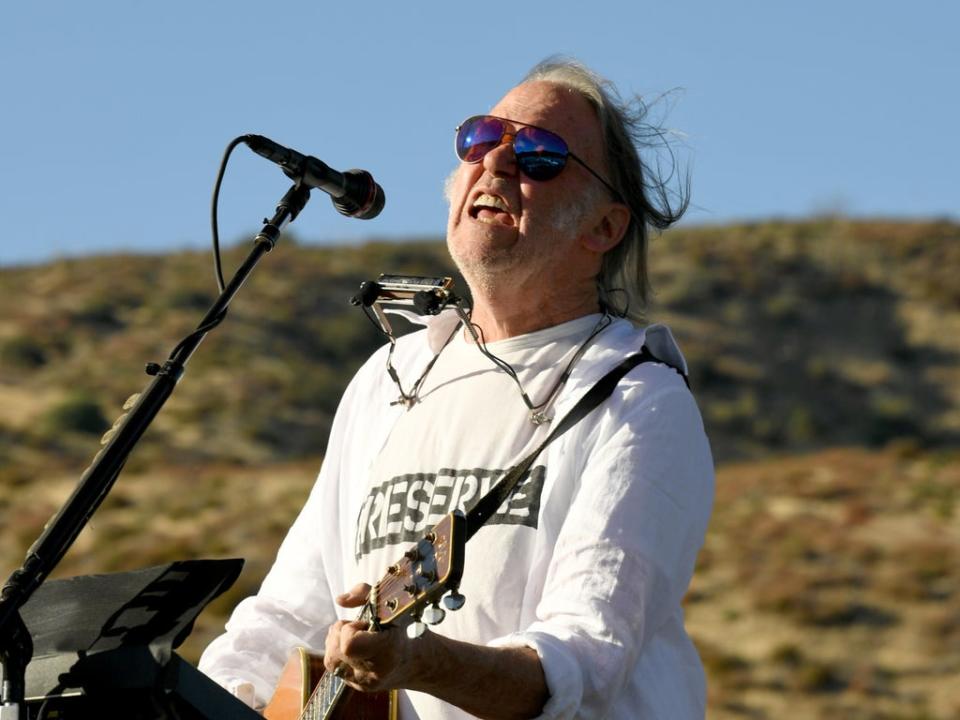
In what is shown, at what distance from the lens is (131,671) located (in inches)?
128

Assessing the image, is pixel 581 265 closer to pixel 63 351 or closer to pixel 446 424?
pixel 446 424

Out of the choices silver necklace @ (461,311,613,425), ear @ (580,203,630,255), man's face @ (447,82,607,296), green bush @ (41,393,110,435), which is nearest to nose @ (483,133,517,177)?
man's face @ (447,82,607,296)

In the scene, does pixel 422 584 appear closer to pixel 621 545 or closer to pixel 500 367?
pixel 621 545

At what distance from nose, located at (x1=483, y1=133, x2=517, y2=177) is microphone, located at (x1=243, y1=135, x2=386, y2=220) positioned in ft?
1.21

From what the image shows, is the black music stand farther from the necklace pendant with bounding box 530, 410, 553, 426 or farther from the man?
the necklace pendant with bounding box 530, 410, 553, 426

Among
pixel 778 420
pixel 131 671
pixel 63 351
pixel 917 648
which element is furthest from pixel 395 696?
pixel 778 420

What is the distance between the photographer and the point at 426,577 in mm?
3270

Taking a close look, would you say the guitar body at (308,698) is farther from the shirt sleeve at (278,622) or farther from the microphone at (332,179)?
the microphone at (332,179)

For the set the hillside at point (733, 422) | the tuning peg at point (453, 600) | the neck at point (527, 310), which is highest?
the neck at point (527, 310)

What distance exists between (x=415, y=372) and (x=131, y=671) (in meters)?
1.66

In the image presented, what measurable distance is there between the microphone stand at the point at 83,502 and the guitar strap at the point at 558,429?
744 millimetres

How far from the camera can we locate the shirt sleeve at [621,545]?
363 centimetres

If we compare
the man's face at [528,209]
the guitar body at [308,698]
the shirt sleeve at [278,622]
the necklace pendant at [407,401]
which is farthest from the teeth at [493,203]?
the guitar body at [308,698]

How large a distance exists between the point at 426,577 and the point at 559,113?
5.86 feet
